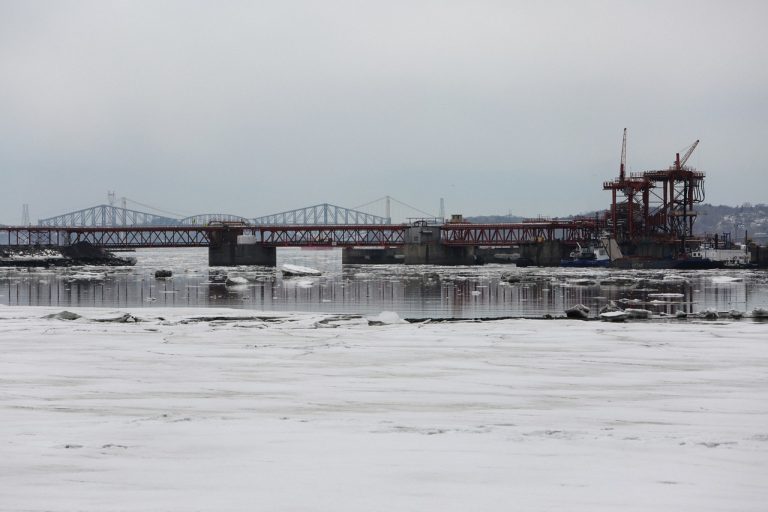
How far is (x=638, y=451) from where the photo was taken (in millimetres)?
8742

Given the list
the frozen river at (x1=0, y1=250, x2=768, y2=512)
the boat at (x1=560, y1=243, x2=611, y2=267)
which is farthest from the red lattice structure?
the frozen river at (x1=0, y1=250, x2=768, y2=512)

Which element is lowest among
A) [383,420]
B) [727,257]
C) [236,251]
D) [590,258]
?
[383,420]

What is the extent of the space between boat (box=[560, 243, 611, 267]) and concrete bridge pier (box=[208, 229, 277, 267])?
47624mm

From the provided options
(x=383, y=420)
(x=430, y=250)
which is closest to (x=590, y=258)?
(x=430, y=250)

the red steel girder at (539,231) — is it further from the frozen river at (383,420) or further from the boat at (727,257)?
the frozen river at (383,420)

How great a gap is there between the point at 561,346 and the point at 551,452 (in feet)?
32.5

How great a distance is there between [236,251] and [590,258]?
56419mm

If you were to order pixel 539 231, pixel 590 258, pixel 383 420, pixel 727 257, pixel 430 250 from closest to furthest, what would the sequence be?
pixel 383 420 → pixel 727 257 → pixel 590 258 → pixel 430 250 → pixel 539 231

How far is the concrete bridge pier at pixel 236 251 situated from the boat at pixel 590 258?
47624 mm

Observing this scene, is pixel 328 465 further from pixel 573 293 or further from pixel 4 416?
pixel 573 293

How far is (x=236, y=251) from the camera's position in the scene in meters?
136

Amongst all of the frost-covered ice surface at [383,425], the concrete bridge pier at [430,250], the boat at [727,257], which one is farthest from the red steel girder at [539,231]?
the frost-covered ice surface at [383,425]

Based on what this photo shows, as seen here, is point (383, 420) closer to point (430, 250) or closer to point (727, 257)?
point (727, 257)

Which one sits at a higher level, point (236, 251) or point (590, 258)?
point (236, 251)
